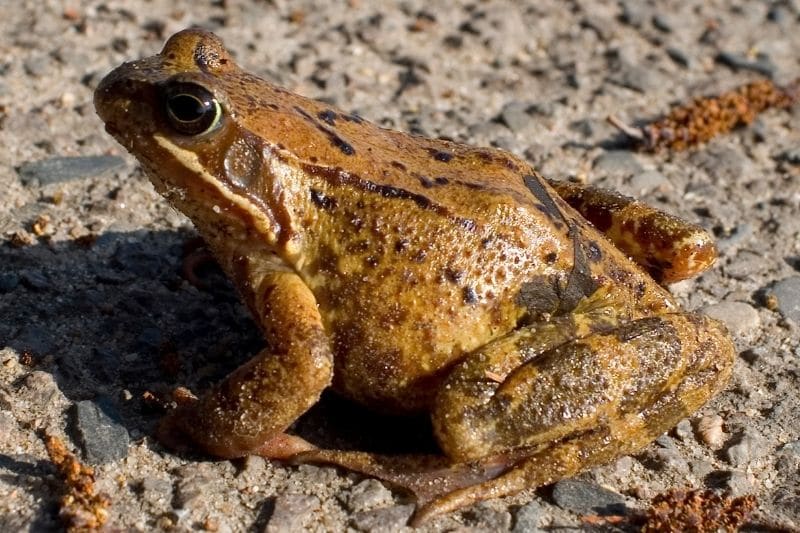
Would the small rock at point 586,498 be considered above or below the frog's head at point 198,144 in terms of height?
below

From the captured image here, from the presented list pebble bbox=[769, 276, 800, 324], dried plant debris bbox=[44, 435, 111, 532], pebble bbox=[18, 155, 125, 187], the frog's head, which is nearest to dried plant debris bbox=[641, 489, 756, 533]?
pebble bbox=[769, 276, 800, 324]

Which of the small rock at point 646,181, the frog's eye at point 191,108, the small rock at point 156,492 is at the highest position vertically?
the frog's eye at point 191,108

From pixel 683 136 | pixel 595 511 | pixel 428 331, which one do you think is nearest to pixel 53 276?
pixel 428 331

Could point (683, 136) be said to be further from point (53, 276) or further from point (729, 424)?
point (53, 276)

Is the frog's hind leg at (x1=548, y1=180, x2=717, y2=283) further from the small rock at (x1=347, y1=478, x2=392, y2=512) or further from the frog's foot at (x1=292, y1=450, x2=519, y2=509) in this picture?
the small rock at (x1=347, y1=478, x2=392, y2=512)

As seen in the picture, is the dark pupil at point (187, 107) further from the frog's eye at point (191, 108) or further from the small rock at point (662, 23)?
the small rock at point (662, 23)

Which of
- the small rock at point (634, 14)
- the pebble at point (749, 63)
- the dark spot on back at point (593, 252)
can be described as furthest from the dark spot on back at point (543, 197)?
the small rock at point (634, 14)

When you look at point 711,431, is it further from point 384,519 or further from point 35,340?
point 35,340
